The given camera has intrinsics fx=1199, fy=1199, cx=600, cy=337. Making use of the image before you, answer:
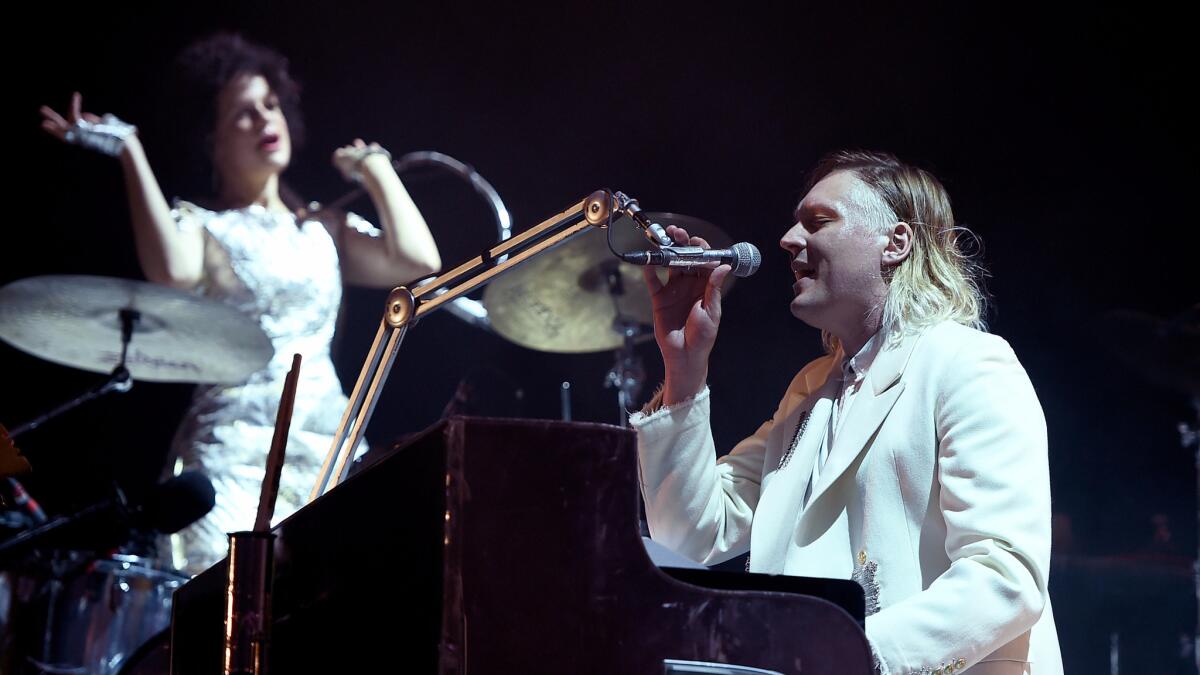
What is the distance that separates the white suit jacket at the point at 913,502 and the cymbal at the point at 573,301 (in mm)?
2096

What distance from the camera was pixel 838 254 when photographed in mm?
2240

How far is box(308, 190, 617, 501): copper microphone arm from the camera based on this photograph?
1.88m

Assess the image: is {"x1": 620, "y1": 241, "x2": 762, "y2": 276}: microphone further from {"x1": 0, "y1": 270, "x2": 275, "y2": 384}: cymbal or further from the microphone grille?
{"x1": 0, "y1": 270, "x2": 275, "y2": 384}: cymbal

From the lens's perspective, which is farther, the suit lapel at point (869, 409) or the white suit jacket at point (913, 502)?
the suit lapel at point (869, 409)

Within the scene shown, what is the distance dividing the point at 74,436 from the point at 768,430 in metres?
3.30

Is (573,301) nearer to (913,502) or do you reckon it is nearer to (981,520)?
(913,502)

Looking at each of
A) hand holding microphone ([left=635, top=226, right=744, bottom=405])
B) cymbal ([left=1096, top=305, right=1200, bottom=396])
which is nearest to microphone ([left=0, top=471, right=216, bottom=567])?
hand holding microphone ([left=635, top=226, right=744, bottom=405])

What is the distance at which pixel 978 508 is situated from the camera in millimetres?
1724

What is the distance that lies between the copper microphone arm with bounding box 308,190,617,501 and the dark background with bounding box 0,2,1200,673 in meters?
2.55

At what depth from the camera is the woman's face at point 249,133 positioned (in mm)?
4570

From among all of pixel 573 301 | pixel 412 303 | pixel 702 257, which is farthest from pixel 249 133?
pixel 702 257

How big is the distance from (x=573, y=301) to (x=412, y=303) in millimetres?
2540

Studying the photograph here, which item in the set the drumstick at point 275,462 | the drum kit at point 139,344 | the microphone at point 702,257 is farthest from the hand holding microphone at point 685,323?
the drum kit at point 139,344

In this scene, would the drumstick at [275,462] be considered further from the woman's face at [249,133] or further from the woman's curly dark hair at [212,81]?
the woman's curly dark hair at [212,81]
